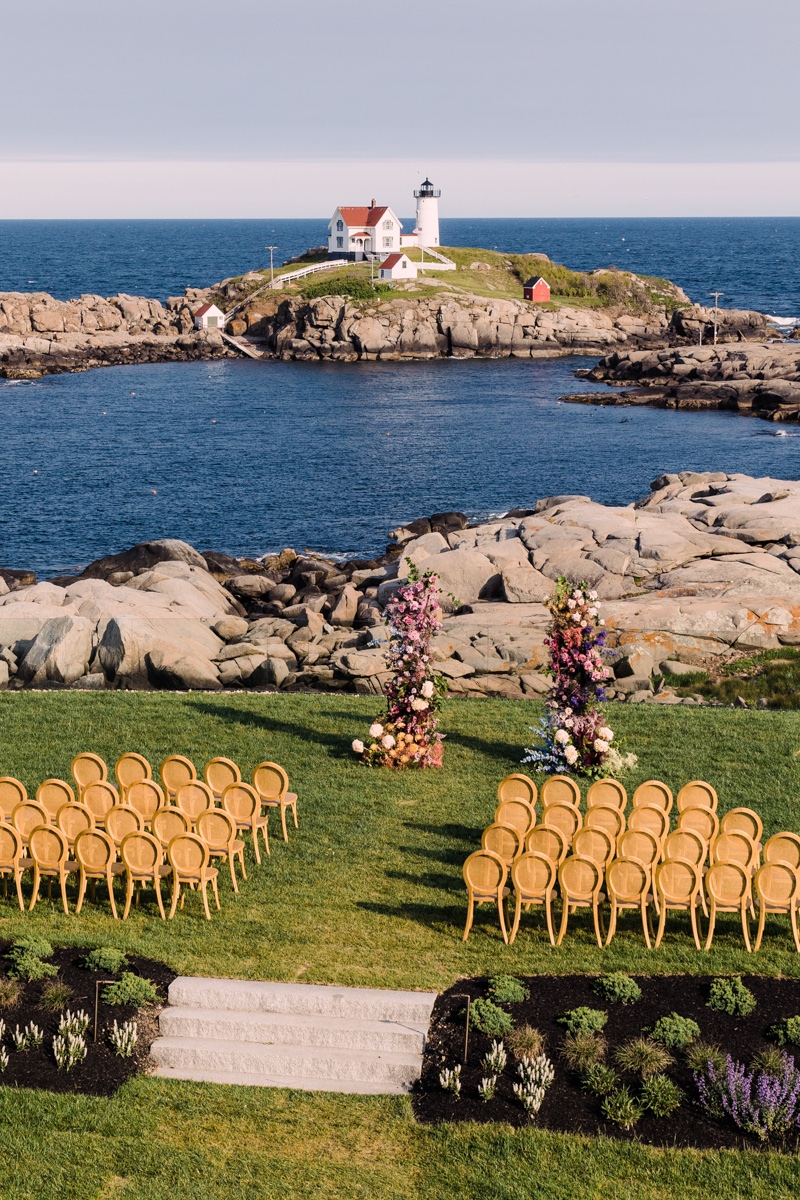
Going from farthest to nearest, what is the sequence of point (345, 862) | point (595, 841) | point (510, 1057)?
point (345, 862), point (595, 841), point (510, 1057)

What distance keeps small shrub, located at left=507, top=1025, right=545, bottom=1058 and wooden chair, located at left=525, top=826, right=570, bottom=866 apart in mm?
2701

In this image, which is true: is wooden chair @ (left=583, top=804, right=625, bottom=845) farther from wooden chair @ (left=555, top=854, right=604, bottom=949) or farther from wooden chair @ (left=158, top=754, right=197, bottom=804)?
wooden chair @ (left=158, top=754, right=197, bottom=804)

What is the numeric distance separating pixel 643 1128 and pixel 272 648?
20456 millimetres

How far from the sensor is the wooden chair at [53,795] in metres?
15.9

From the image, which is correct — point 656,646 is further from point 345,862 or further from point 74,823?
point 74,823

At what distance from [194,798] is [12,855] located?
2365mm

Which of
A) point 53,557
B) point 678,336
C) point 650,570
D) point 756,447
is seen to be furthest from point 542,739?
point 678,336

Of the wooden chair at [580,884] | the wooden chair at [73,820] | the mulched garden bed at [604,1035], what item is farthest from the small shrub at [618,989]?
the wooden chair at [73,820]

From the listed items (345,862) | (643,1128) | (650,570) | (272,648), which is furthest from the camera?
(650,570)

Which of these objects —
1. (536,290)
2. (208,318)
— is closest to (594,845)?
(536,290)

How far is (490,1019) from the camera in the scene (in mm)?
12125

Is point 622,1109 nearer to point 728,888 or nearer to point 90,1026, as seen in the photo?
point 728,888

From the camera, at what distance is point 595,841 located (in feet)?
47.1

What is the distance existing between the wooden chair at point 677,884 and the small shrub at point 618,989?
1.19 metres
